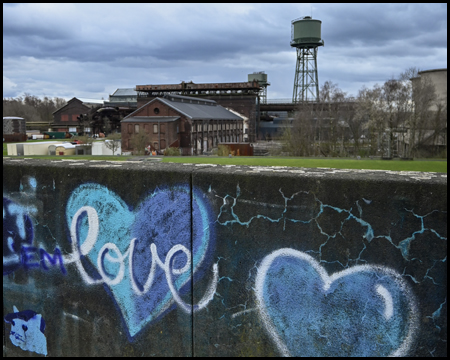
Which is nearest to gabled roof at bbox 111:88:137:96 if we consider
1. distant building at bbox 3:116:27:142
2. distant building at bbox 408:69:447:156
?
distant building at bbox 3:116:27:142

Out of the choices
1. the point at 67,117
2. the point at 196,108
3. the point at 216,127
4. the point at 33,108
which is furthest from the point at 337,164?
the point at 33,108

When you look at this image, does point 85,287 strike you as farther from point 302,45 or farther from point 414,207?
point 302,45

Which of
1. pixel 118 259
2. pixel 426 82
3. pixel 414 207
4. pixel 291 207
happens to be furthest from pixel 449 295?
pixel 426 82

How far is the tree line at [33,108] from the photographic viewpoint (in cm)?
8819

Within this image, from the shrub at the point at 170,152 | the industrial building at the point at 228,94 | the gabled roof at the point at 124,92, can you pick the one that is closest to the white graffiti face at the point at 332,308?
the shrub at the point at 170,152

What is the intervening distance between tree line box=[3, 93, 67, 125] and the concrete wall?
82572mm

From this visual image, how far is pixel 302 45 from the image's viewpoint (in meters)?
67.4

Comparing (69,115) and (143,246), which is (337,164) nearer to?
(143,246)

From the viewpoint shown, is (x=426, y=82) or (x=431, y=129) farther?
(x=426, y=82)

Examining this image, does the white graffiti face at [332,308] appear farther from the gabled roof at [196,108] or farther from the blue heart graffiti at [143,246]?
the gabled roof at [196,108]

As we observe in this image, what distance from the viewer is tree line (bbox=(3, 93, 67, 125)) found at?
289 ft

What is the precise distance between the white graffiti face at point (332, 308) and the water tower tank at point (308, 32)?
68531 mm

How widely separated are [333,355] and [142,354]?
1488 millimetres

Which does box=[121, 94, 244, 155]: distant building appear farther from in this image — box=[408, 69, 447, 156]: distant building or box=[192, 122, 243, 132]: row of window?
box=[408, 69, 447, 156]: distant building
